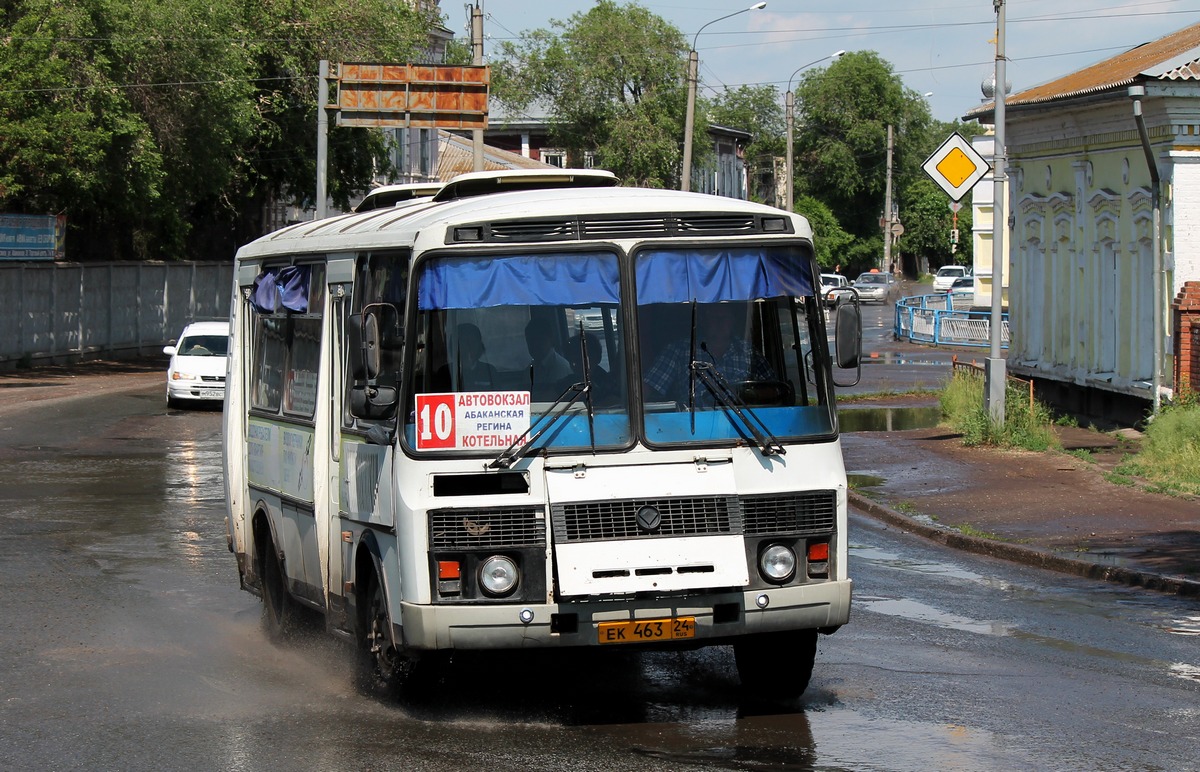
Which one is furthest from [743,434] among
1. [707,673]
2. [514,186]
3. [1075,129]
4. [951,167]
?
[1075,129]

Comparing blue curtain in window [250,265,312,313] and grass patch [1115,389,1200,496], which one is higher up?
blue curtain in window [250,265,312,313]

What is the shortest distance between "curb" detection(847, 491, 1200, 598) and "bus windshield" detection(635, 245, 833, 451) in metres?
5.25

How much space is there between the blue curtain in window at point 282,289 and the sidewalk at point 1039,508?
674 centimetres

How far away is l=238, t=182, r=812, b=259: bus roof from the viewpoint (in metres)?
8.02

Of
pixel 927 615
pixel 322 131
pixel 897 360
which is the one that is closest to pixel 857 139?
pixel 897 360

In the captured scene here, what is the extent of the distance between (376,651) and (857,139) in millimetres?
115301

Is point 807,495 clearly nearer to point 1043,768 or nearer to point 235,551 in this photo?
point 1043,768

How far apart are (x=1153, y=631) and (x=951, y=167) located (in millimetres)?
11710

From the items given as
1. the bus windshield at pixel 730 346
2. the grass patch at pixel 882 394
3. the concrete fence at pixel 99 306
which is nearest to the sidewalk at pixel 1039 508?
the bus windshield at pixel 730 346

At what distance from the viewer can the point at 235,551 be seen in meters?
11.5

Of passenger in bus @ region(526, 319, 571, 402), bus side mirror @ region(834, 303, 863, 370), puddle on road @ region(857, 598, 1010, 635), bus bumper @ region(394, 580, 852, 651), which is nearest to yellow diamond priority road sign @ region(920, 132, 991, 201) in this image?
puddle on road @ region(857, 598, 1010, 635)

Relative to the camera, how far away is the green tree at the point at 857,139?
395 feet

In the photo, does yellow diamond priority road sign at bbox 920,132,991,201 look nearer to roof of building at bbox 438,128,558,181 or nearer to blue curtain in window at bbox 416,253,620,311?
blue curtain in window at bbox 416,253,620,311

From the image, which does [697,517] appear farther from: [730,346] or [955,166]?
[955,166]
